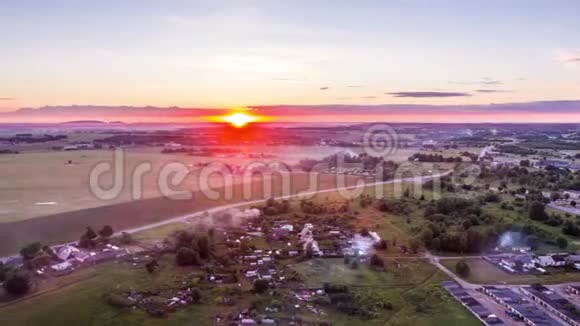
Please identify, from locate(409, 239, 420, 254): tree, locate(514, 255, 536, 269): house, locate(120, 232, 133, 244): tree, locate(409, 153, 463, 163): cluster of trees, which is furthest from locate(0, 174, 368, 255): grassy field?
locate(409, 153, 463, 163): cluster of trees

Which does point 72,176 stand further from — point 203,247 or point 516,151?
point 516,151

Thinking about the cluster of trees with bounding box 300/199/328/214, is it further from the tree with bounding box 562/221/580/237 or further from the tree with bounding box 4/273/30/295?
the tree with bounding box 4/273/30/295

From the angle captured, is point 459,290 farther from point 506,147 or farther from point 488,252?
point 506,147

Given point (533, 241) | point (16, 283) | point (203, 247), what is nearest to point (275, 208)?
point (203, 247)

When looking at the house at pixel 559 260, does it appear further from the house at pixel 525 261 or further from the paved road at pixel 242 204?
the paved road at pixel 242 204

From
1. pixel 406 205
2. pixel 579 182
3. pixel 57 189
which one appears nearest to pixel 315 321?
pixel 406 205
